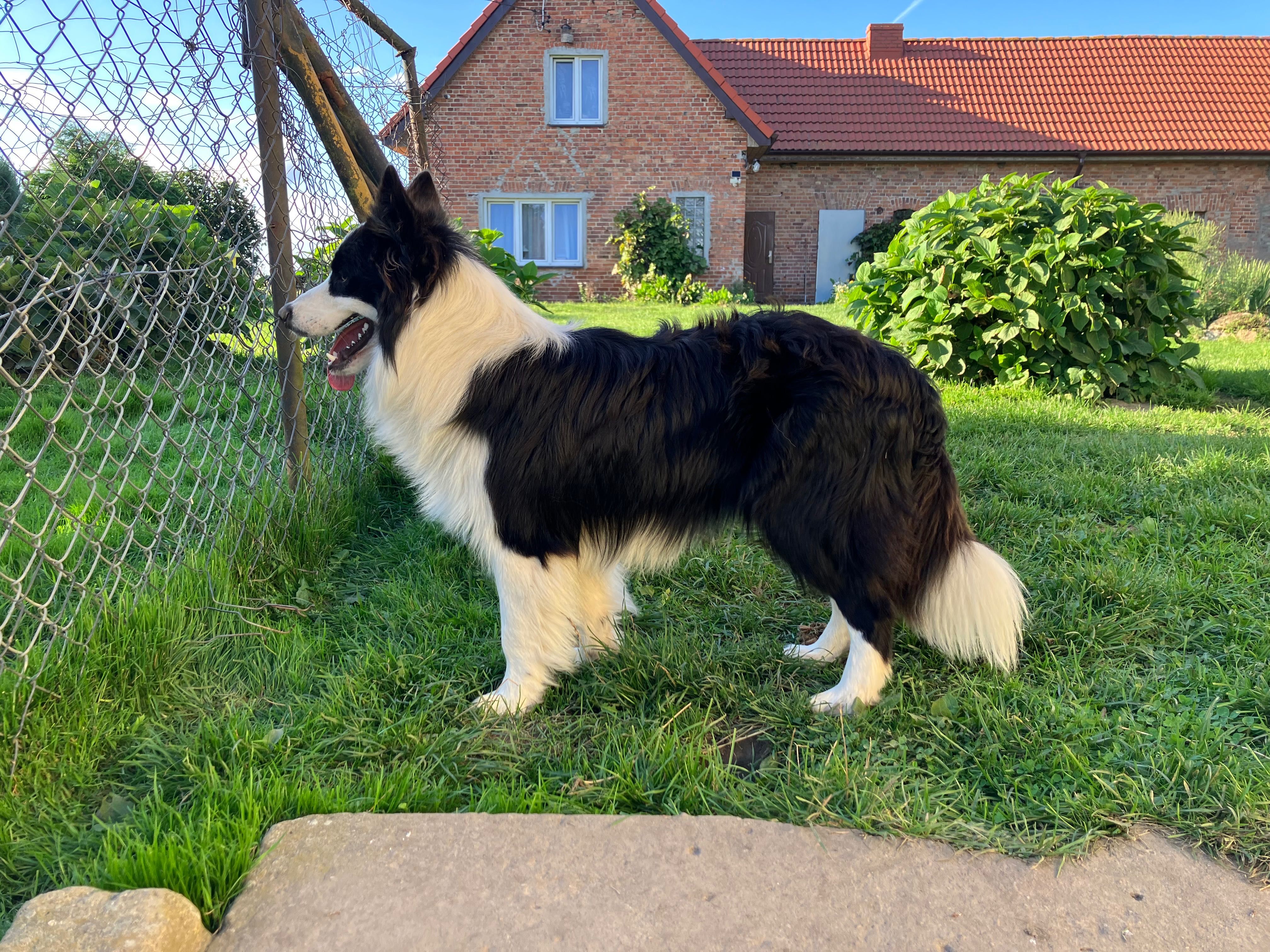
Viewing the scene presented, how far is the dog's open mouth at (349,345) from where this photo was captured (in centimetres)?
240

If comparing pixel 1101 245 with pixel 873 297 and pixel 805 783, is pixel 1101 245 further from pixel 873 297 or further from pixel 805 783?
pixel 805 783

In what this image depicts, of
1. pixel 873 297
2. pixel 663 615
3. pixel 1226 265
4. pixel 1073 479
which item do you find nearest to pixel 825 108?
pixel 1226 265

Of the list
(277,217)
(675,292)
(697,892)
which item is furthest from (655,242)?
(697,892)

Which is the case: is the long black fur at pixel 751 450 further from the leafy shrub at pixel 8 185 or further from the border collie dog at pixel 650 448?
the leafy shrub at pixel 8 185

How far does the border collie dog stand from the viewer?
2152mm

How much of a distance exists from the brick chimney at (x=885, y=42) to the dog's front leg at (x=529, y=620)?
2070 cm

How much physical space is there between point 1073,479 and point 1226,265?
10.5 m

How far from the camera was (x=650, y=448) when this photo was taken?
2238mm

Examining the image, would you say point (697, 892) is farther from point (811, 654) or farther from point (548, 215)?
point (548, 215)

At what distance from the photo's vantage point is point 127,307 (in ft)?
7.26

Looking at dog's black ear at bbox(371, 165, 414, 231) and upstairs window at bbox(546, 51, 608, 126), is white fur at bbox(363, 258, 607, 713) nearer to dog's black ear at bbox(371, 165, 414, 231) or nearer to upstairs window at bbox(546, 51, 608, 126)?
dog's black ear at bbox(371, 165, 414, 231)

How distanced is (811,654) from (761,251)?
651 inches

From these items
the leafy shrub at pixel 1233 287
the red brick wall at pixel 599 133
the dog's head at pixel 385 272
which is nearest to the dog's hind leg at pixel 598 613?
the dog's head at pixel 385 272

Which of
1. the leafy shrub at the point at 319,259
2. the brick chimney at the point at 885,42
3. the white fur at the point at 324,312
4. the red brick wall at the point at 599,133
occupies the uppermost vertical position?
the brick chimney at the point at 885,42
